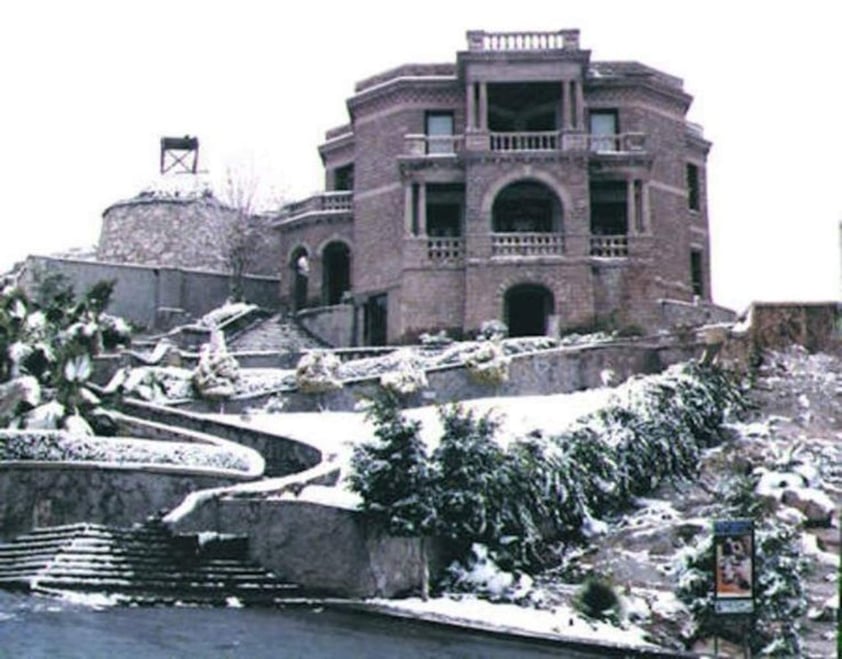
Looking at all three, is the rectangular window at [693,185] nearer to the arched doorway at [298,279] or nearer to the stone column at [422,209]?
the stone column at [422,209]

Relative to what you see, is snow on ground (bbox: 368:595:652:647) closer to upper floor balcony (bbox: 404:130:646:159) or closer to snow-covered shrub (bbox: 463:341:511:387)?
snow-covered shrub (bbox: 463:341:511:387)

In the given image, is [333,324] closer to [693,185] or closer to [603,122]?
[603,122]

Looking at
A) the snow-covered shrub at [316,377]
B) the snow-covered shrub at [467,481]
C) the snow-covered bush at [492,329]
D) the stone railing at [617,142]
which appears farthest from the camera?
the stone railing at [617,142]

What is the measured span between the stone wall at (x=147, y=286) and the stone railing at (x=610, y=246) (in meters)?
14.3

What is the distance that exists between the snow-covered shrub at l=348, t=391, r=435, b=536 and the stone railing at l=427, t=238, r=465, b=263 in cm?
2114

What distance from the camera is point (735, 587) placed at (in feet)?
51.9

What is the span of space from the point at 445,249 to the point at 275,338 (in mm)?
6572

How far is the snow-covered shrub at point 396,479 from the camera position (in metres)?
20.0

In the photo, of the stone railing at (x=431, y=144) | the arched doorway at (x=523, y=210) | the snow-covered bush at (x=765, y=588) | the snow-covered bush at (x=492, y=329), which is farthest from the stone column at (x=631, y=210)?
the snow-covered bush at (x=765, y=588)

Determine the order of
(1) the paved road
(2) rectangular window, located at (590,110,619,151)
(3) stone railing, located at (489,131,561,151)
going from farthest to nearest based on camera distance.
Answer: (2) rectangular window, located at (590,110,619,151) → (3) stone railing, located at (489,131,561,151) → (1) the paved road

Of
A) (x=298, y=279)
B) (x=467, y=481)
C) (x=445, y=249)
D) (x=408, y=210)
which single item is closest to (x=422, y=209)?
(x=408, y=210)

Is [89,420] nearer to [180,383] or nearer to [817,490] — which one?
[180,383]

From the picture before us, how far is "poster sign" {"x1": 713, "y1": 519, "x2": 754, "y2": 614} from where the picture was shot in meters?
15.7

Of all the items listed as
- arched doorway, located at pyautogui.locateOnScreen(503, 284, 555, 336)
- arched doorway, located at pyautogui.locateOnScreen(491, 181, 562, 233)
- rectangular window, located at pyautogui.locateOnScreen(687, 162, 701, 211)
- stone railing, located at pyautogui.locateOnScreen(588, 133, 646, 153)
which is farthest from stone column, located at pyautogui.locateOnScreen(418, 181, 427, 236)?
rectangular window, located at pyautogui.locateOnScreen(687, 162, 701, 211)
